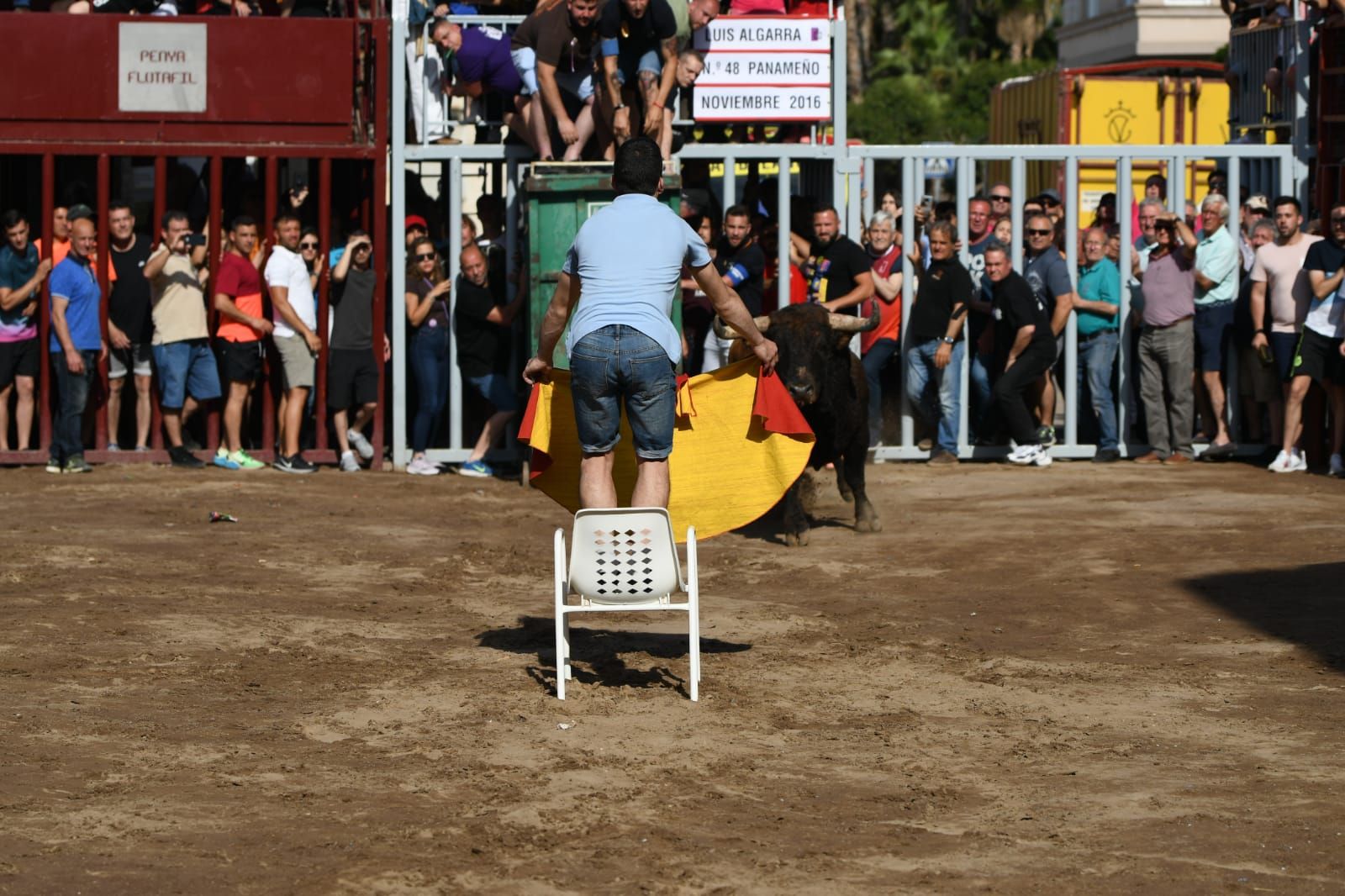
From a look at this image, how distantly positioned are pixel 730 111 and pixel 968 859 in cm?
1032

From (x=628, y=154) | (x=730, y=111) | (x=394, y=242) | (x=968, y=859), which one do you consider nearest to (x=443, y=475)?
(x=394, y=242)

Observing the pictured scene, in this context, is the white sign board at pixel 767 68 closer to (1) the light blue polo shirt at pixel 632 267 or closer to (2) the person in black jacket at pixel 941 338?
(2) the person in black jacket at pixel 941 338

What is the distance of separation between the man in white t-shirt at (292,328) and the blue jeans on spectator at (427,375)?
78 cm

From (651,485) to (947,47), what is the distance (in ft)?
147

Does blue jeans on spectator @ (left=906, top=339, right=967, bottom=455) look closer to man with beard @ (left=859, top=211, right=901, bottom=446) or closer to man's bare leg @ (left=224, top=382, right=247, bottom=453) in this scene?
man with beard @ (left=859, top=211, right=901, bottom=446)

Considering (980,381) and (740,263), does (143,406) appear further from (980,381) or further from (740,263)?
(980,381)

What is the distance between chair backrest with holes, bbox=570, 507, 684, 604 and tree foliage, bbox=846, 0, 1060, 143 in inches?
1578

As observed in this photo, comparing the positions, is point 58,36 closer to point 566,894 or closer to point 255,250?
point 255,250

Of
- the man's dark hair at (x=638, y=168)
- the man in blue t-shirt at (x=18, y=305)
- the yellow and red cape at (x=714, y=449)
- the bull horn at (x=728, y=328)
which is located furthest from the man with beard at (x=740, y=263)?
the man's dark hair at (x=638, y=168)

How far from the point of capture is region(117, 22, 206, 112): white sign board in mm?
15125

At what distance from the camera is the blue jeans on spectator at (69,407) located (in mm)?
14688

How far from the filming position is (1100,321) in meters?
15.8

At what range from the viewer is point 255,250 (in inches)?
603

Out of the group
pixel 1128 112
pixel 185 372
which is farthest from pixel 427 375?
pixel 1128 112
